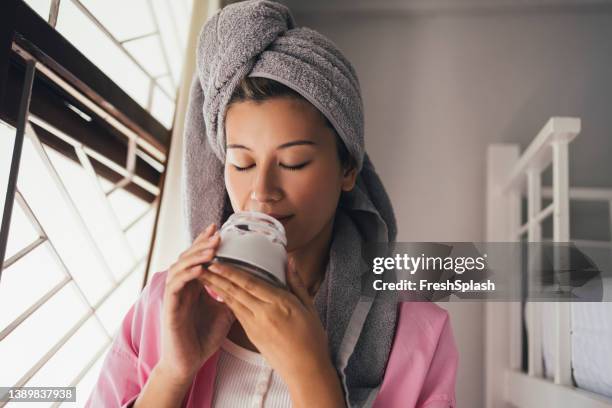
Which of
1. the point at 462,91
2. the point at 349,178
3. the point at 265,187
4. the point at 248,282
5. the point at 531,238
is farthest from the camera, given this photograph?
the point at 462,91

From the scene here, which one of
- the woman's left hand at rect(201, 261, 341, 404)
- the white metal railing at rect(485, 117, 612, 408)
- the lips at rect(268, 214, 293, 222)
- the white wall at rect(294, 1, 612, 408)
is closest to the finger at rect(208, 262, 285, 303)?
the woman's left hand at rect(201, 261, 341, 404)

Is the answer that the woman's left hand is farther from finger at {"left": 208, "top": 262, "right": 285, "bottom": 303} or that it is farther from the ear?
the ear

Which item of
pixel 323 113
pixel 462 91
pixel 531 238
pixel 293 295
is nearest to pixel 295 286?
pixel 293 295

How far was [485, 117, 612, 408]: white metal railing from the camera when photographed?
952mm

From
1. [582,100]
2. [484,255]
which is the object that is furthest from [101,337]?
[582,100]

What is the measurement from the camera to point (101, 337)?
93 centimetres

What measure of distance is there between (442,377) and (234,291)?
30 centimetres

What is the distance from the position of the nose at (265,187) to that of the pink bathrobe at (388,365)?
0.20 m

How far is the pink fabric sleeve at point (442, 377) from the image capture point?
1.97ft

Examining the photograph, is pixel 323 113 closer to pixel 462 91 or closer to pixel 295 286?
pixel 295 286

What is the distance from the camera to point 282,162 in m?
0.60

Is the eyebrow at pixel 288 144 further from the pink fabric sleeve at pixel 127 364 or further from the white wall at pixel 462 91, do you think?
the white wall at pixel 462 91

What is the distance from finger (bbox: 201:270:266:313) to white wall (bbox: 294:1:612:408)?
3.69 ft

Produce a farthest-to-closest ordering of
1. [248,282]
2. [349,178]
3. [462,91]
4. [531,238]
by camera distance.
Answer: [462,91], [531,238], [349,178], [248,282]
